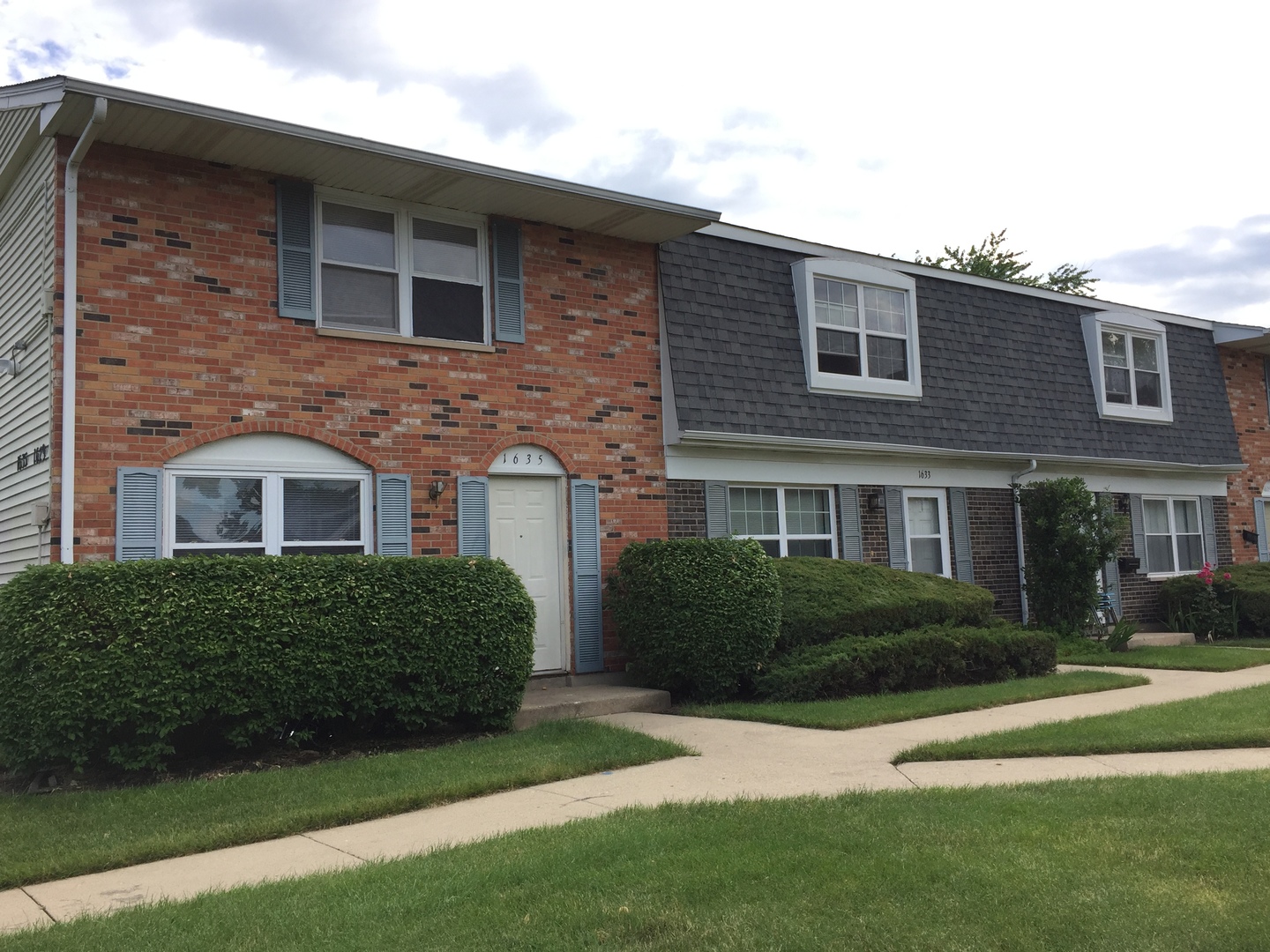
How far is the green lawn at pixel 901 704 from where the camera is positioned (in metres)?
9.25

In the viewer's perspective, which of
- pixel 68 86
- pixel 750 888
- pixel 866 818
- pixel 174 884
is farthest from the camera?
pixel 68 86

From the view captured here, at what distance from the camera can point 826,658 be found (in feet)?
34.5

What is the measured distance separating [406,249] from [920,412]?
751 centimetres

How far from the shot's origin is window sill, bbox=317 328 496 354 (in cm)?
1034

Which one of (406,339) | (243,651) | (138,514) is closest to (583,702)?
(243,651)

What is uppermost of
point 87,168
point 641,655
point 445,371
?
point 87,168

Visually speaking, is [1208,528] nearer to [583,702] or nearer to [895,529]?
[895,529]

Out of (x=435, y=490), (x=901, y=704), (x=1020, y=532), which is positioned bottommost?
(x=901, y=704)

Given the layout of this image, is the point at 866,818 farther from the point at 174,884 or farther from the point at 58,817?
the point at 58,817

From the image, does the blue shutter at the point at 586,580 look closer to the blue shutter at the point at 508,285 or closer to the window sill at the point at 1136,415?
the blue shutter at the point at 508,285

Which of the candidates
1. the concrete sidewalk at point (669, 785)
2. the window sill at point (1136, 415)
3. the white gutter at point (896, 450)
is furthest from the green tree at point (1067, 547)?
the concrete sidewalk at point (669, 785)

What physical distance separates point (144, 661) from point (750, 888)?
4.94m

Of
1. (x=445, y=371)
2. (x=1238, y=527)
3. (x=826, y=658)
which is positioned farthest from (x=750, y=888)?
(x=1238, y=527)

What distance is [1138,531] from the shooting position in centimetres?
1788
